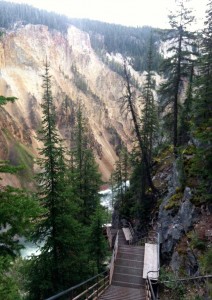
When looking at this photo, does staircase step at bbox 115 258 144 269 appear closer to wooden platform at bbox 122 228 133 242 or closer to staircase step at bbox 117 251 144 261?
staircase step at bbox 117 251 144 261

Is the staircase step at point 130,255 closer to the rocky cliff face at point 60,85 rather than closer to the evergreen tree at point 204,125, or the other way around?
the evergreen tree at point 204,125

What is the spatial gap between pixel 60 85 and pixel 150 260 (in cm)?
10336

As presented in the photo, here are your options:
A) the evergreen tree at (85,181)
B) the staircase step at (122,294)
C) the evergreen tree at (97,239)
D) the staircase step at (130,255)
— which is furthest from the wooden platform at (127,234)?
the staircase step at (122,294)

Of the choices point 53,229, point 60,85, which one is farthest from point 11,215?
point 60,85

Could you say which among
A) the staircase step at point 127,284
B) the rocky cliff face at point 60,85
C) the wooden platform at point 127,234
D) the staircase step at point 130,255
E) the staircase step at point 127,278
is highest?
the rocky cliff face at point 60,85

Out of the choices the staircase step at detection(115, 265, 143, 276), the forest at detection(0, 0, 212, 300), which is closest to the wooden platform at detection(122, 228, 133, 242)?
the forest at detection(0, 0, 212, 300)

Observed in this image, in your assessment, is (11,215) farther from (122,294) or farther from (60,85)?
(60,85)

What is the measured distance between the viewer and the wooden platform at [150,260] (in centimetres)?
1697

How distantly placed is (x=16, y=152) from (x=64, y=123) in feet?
100

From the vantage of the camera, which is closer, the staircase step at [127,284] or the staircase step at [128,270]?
the staircase step at [127,284]

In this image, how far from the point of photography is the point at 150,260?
61.0 ft

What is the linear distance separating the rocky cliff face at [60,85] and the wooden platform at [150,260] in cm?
6103

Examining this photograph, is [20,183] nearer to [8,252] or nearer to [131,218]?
[131,218]

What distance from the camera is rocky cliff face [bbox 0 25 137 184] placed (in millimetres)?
94025
